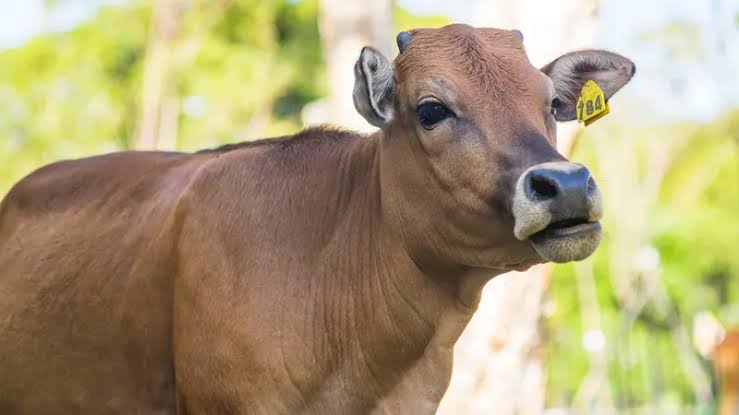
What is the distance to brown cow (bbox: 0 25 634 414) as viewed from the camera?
5656mm

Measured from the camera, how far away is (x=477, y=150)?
222 inches

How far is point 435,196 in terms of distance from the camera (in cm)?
584

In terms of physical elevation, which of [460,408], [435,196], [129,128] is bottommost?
[129,128]

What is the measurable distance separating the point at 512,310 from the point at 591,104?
178 inches

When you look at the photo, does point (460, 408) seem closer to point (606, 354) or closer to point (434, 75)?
point (434, 75)

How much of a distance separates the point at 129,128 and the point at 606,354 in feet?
69.0

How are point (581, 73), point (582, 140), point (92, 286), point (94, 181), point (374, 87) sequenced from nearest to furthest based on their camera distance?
point (374, 87) → point (581, 73) → point (92, 286) → point (94, 181) → point (582, 140)

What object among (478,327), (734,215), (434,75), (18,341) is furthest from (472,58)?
(734,215)

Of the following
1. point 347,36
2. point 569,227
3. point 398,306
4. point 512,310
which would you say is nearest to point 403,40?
point 398,306

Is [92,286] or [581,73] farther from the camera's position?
[92,286]

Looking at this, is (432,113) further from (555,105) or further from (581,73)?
(581,73)

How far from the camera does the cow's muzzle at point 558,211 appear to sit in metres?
5.15

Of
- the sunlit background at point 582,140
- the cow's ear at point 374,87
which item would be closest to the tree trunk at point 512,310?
the cow's ear at point 374,87

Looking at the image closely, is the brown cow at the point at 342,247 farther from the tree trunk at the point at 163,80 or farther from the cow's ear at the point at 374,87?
the tree trunk at the point at 163,80
